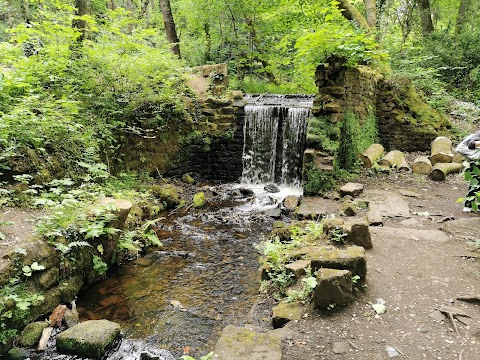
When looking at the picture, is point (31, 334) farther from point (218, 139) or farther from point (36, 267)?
point (218, 139)

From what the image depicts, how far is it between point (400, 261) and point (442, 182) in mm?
4523

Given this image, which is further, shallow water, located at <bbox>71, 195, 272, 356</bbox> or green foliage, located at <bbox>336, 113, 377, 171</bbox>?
green foliage, located at <bbox>336, 113, 377, 171</bbox>

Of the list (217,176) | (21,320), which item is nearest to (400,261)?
(21,320)

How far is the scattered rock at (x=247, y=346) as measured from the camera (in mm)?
2475

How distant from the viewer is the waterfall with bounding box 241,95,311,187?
30.2 feet

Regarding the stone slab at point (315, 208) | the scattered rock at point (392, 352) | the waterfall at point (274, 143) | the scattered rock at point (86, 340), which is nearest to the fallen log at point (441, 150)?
the waterfall at point (274, 143)

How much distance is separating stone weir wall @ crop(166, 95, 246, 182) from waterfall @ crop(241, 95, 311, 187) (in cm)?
26

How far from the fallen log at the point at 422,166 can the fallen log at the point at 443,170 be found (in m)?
0.17

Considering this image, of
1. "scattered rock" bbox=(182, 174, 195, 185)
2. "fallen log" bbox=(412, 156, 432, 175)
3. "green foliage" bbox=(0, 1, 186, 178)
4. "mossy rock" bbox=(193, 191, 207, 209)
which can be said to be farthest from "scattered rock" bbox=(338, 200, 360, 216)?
"scattered rock" bbox=(182, 174, 195, 185)

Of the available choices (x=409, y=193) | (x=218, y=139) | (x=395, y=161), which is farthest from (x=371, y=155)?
(x=218, y=139)

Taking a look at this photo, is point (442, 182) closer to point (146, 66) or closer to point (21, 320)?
point (146, 66)

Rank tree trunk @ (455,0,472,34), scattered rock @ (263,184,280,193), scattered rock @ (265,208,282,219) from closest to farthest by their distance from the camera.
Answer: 1. scattered rock @ (265,208,282,219)
2. scattered rock @ (263,184,280,193)
3. tree trunk @ (455,0,472,34)

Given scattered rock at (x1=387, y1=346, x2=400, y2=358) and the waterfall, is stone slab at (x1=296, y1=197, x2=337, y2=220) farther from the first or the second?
scattered rock at (x1=387, y1=346, x2=400, y2=358)

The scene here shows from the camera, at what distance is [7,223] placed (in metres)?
3.93
